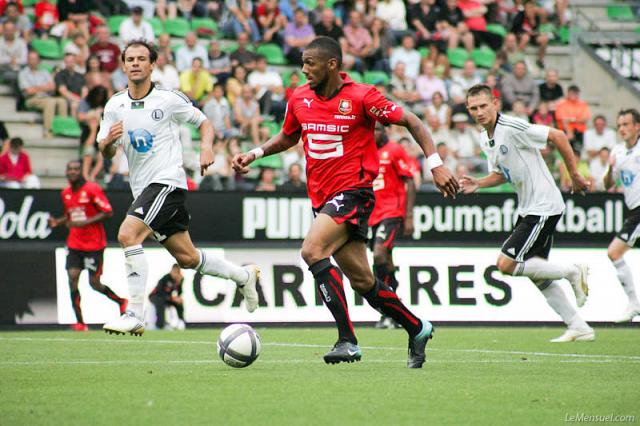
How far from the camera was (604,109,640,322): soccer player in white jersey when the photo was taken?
13734 millimetres

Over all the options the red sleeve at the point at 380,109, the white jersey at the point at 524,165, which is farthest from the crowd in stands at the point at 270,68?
the red sleeve at the point at 380,109

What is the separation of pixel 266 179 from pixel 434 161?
10.2 m

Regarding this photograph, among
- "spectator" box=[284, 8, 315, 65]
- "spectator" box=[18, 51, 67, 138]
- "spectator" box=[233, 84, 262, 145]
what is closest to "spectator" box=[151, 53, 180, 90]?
"spectator" box=[233, 84, 262, 145]

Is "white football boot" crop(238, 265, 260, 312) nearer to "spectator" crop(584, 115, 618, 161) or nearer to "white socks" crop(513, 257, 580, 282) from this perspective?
"white socks" crop(513, 257, 580, 282)

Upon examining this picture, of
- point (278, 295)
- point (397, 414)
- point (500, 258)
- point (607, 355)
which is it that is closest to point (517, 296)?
point (278, 295)

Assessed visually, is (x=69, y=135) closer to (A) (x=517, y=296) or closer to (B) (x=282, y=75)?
(B) (x=282, y=75)

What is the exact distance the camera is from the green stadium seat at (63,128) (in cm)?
1953

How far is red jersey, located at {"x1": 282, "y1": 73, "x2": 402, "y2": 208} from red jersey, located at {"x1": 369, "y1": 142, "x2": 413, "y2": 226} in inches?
243

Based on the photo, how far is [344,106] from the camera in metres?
8.48

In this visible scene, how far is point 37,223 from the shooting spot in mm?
15641

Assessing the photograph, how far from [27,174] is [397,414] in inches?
495

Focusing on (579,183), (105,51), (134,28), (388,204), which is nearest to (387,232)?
(388,204)

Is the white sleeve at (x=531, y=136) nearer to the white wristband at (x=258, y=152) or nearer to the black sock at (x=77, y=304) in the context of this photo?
the white wristband at (x=258, y=152)

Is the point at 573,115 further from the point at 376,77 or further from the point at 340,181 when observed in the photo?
the point at 340,181
